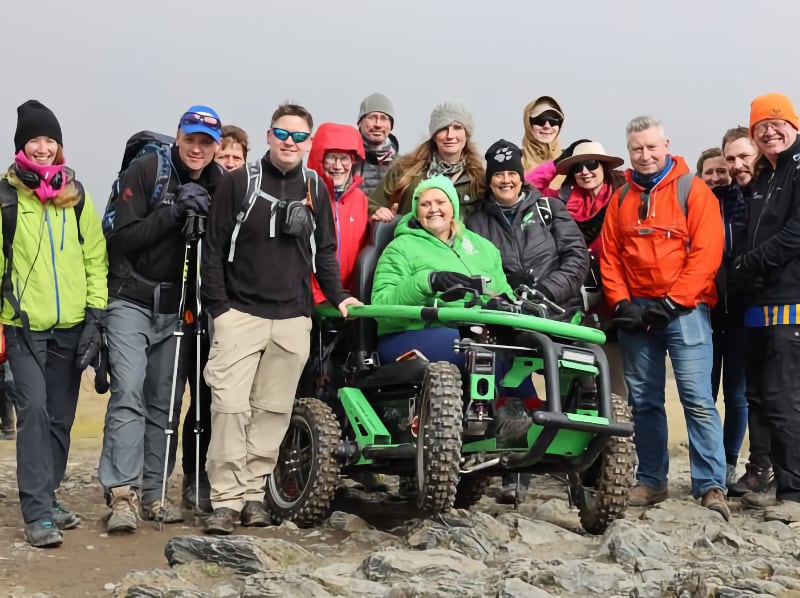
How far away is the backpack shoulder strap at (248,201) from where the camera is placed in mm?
6875

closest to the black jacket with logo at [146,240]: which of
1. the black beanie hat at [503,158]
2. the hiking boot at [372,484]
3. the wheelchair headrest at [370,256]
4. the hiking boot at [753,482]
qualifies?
the wheelchair headrest at [370,256]

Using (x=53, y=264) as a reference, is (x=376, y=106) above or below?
above

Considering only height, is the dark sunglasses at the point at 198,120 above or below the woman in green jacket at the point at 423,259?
above

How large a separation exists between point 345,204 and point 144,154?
4.75 ft

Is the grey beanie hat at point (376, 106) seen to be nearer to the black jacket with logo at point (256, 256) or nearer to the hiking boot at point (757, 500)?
the black jacket with logo at point (256, 256)

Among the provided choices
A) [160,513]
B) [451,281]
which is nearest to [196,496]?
[160,513]

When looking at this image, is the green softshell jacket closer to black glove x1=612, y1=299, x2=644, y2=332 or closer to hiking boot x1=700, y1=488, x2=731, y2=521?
black glove x1=612, y1=299, x2=644, y2=332

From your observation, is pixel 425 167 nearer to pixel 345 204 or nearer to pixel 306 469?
pixel 345 204

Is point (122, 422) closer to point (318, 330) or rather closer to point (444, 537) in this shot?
point (318, 330)

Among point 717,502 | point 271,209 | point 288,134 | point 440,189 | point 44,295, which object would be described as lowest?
point 717,502

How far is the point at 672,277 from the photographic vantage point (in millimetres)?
7762

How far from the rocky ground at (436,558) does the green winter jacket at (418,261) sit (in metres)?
1.41

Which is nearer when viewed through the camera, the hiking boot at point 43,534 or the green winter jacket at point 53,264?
the hiking boot at point 43,534

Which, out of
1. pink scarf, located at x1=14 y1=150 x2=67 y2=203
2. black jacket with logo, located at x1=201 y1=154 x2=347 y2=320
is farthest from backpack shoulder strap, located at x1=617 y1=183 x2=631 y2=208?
pink scarf, located at x1=14 y1=150 x2=67 y2=203
